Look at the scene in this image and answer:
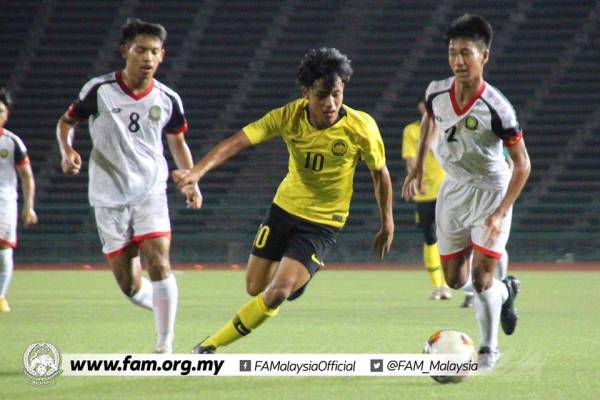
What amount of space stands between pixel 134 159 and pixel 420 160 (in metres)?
1.92

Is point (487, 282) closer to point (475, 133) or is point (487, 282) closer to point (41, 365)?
point (475, 133)

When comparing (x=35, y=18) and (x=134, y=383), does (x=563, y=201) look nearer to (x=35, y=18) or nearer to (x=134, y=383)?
(x=35, y=18)

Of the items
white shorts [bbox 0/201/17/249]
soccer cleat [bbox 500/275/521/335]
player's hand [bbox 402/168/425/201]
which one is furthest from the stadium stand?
player's hand [bbox 402/168/425/201]

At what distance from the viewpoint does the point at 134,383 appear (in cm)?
612

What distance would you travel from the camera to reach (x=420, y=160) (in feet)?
25.2

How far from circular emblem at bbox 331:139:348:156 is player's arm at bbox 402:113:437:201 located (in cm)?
69

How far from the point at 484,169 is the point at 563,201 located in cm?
1588

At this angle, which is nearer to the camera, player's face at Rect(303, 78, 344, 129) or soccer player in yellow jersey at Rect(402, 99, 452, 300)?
player's face at Rect(303, 78, 344, 129)

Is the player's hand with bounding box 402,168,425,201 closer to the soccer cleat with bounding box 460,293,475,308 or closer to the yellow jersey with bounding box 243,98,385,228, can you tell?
the yellow jersey with bounding box 243,98,385,228

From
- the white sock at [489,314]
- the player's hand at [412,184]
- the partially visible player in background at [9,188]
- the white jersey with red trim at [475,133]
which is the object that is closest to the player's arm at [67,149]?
the player's hand at [412,184]

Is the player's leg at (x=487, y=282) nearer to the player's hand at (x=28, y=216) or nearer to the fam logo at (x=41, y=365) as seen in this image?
the fam logo at (x=41, y=365)

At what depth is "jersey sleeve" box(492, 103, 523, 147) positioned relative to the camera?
669cm

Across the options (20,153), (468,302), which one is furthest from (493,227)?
(20,153)

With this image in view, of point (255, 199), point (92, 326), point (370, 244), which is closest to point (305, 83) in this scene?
point (92, 326)
